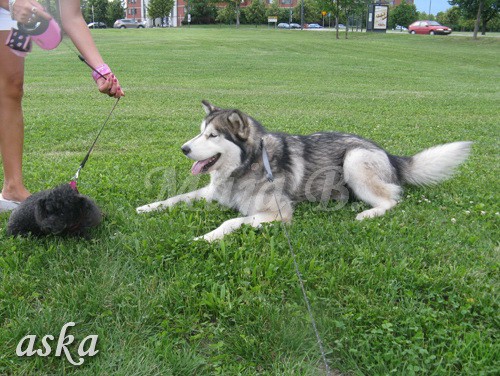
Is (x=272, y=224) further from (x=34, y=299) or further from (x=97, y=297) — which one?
(x=34, y=299)

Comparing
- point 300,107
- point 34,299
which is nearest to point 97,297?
point 34,299

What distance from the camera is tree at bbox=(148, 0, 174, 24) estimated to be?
7056 centimetres

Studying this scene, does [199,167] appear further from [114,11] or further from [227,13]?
[114,11]

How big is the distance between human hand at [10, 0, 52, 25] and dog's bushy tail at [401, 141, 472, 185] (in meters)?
3.33

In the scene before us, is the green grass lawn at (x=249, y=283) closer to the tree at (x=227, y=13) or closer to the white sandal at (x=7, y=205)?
the white sandal at (x=7, y=205)

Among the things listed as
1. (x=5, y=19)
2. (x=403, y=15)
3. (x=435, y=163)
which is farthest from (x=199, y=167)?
(x=403, y=15)

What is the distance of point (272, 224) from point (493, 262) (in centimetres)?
152

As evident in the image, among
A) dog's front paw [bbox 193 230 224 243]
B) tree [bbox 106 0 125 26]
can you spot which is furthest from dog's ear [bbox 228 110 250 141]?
tree [bbox 106 0 125 26]

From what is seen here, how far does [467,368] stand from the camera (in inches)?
78.7

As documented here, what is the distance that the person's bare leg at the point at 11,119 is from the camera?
3322 mm

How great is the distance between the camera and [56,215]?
2.83 meters

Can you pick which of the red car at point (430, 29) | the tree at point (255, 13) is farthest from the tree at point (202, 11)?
the red car at point (430, 29)

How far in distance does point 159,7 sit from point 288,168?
74.7 meters

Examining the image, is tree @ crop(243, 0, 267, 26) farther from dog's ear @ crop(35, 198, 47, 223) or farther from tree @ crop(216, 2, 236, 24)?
dog's ear @ crop(35, 198, 47, 223)
